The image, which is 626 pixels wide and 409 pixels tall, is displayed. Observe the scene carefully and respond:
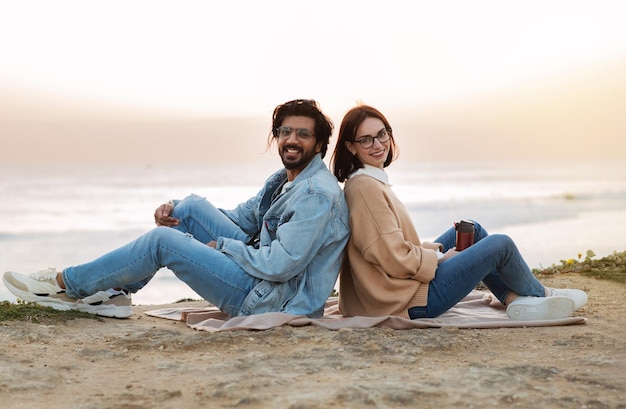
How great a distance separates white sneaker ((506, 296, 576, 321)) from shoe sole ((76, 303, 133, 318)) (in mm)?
2631

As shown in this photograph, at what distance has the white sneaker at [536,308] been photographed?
4957 mm

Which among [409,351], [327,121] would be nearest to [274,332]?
[409,351]

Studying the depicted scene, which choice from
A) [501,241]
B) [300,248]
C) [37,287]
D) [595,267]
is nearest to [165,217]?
[37,287]

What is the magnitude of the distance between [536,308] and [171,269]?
2416mm

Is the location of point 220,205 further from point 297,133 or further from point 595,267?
point 297,133

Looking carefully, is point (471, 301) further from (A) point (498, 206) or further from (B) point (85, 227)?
(A) point (498, 206)

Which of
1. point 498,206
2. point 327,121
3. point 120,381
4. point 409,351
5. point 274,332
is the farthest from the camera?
point 498,206

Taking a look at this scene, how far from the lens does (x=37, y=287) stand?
190 inches

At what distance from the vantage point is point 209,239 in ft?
18.0

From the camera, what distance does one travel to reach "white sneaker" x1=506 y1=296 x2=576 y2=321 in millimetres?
4957

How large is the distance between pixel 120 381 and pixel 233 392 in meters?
0.66

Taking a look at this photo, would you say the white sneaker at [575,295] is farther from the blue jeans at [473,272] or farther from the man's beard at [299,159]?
the man's beard at [299,159]

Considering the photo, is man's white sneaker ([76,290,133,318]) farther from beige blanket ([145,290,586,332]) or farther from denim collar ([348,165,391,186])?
denim collar ([348,165,391,186])

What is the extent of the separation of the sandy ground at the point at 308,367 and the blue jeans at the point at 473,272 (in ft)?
0.90
